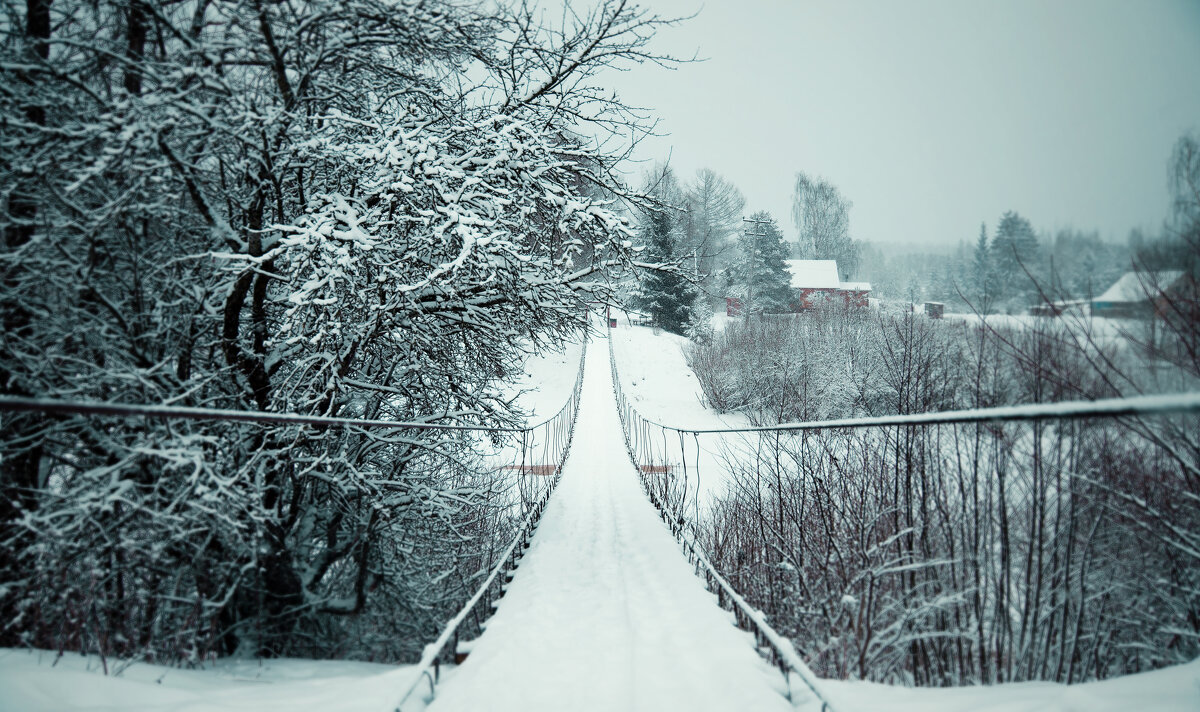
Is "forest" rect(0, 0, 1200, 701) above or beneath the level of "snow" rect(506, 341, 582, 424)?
above

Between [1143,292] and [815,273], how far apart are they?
1537 inches

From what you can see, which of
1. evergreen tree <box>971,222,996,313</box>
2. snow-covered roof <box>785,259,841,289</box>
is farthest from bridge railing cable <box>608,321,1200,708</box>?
snow-covered roof <box>785,259,841,289</box>

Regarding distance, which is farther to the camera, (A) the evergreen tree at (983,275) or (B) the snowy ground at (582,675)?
(A) the evergreen tree at (983,275)

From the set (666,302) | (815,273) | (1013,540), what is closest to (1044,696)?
(1013,540)

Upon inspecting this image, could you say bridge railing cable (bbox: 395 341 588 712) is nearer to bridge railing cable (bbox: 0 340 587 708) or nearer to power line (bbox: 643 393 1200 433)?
bridge railing cable (bbox: 0 340 587 708)

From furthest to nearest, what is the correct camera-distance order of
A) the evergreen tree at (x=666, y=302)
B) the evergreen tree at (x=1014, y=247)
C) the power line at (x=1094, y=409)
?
the evergreen tree at (x=666, y=302)
the evergreen tree at (x=1014, y=247)
the power line at (x=1094, y=409)

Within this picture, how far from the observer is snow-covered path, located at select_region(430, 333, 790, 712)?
2.23 meters

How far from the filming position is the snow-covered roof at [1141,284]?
4.80ft

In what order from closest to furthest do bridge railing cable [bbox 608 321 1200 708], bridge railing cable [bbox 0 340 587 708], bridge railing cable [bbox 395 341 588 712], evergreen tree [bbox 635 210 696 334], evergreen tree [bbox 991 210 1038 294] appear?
bridge railing cable [bbox 608 321 1200 708] < bridge railing cable [bbox 0 340 587 708] < bridge railing cable [bbox 395 341 588 712] < evergreen tree [bbox 991 210 1038 294] < evergreen tree [bbox 635 210 696 334]

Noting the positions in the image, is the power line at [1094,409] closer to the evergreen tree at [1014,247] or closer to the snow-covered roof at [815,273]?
the evergreen tree at [1014,247]

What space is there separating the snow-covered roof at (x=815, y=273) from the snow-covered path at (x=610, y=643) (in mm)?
32938

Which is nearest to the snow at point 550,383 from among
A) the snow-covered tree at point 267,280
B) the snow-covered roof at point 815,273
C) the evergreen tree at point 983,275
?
the snow-covered tree at point 267,280

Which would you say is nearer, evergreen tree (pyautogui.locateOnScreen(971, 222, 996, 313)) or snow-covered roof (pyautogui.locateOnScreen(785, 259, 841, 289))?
evergreen tree (pyautogui.locateOnScreen(971, 222, 996, 313))

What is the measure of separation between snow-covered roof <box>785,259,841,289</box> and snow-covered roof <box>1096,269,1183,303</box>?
114ft
